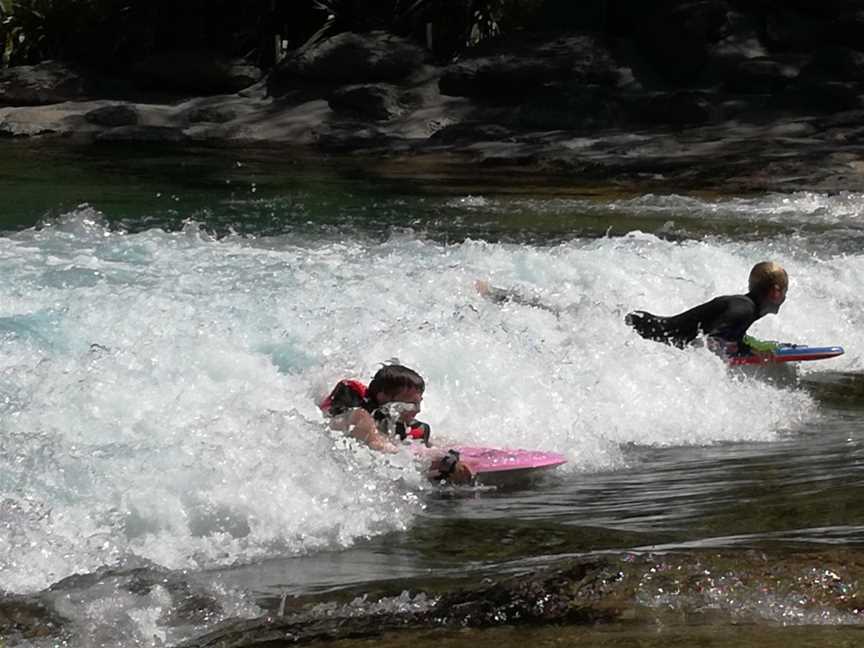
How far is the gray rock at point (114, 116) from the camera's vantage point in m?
26.5

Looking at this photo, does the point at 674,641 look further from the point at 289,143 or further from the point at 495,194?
the point at 289,143

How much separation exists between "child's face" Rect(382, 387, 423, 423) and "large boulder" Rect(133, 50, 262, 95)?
22.7 m

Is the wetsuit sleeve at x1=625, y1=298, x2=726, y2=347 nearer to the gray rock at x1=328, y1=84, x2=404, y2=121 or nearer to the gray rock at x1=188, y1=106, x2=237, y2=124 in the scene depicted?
A: the gray rock at x1=328, y1=84, x2=404, y2=121

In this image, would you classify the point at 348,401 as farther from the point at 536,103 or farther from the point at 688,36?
the point at 688,36

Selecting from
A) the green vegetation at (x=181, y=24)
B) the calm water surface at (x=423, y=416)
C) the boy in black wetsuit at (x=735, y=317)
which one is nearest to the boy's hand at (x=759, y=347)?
the boy in black wetsuit at (x=735, y=317)

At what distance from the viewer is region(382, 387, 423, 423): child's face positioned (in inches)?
283

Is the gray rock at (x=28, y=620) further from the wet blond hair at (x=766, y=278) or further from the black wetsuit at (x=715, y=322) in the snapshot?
the wet blond hair at (x=766, y=278)

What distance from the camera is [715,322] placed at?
9.63 m

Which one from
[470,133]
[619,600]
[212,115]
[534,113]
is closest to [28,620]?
[619,600]

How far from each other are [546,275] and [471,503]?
231 inches

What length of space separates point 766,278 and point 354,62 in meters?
19.2

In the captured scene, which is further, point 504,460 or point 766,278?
point 766,278

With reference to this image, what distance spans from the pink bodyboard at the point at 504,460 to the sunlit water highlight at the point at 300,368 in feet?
0.98

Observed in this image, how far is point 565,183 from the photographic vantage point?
2070 centimetres
